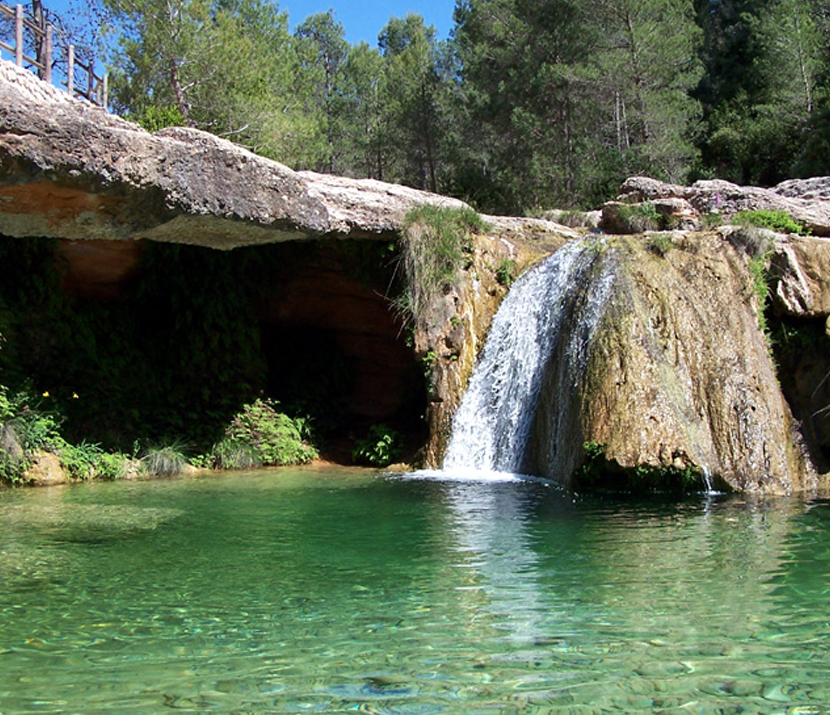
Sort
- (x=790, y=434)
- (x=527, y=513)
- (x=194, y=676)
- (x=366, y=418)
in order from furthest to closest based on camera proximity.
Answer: (x=366, y=418), (x=790, y=434), (x=527, y=513), (x=194, y=676)

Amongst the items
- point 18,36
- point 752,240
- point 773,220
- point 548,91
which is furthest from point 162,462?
point 548,91

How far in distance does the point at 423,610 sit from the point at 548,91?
89.5 ft

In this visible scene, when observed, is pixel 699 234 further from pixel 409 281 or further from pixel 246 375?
pixel 246 375

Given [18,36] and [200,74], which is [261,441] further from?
[200,74]

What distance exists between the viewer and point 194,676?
366 cm

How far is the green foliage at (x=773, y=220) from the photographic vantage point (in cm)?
1237

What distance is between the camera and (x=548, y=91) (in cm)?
2955

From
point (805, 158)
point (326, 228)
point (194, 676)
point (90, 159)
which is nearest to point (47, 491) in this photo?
point (90, 159)

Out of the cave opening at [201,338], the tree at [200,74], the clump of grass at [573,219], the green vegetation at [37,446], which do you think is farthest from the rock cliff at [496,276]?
the tree at [200,74]

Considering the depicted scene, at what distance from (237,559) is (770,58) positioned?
30063 millimetres

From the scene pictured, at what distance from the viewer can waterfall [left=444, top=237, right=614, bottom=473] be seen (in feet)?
35.4

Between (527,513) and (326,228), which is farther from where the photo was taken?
(326,228)

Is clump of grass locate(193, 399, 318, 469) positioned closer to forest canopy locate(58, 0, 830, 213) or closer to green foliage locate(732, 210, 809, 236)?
green foliage locate(732, 210, 809, 236)

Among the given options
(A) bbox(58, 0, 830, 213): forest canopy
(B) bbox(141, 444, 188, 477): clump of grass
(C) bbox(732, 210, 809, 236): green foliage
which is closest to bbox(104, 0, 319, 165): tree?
(A) bbox(58, 0, 830, 213): forest canopy
